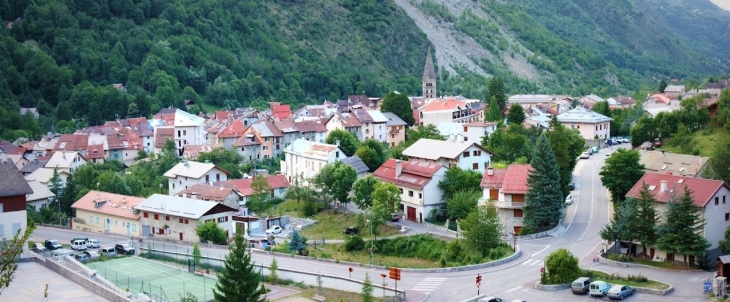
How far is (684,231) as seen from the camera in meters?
39.0

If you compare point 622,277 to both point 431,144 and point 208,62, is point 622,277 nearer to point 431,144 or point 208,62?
point 431,144

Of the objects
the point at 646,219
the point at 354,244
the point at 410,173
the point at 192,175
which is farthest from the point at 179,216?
the point at 646,219

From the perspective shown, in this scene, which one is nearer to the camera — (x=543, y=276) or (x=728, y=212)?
(x=543, y=276)

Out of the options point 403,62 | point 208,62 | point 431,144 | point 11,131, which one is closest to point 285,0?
point 403,62

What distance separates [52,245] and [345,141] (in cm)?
2928

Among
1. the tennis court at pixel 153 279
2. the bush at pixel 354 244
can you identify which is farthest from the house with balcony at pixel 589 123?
the tennis court at pixel 153 279

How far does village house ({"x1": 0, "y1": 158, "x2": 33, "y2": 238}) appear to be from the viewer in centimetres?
3694

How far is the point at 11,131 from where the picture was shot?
9562 cm

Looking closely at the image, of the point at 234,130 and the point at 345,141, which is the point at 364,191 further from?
the point at 234,130

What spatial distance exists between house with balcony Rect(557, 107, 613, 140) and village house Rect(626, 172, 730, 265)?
40735 millimetres

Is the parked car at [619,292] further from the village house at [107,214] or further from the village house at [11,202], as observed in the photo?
the village house at [107,214]

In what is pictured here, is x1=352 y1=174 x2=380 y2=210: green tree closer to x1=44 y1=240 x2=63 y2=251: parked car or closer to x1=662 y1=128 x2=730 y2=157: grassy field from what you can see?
x1=44 y1=240 x2=63 y2=251: parked car

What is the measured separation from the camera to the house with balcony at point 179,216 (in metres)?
52.2

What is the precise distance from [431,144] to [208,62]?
265 feet
